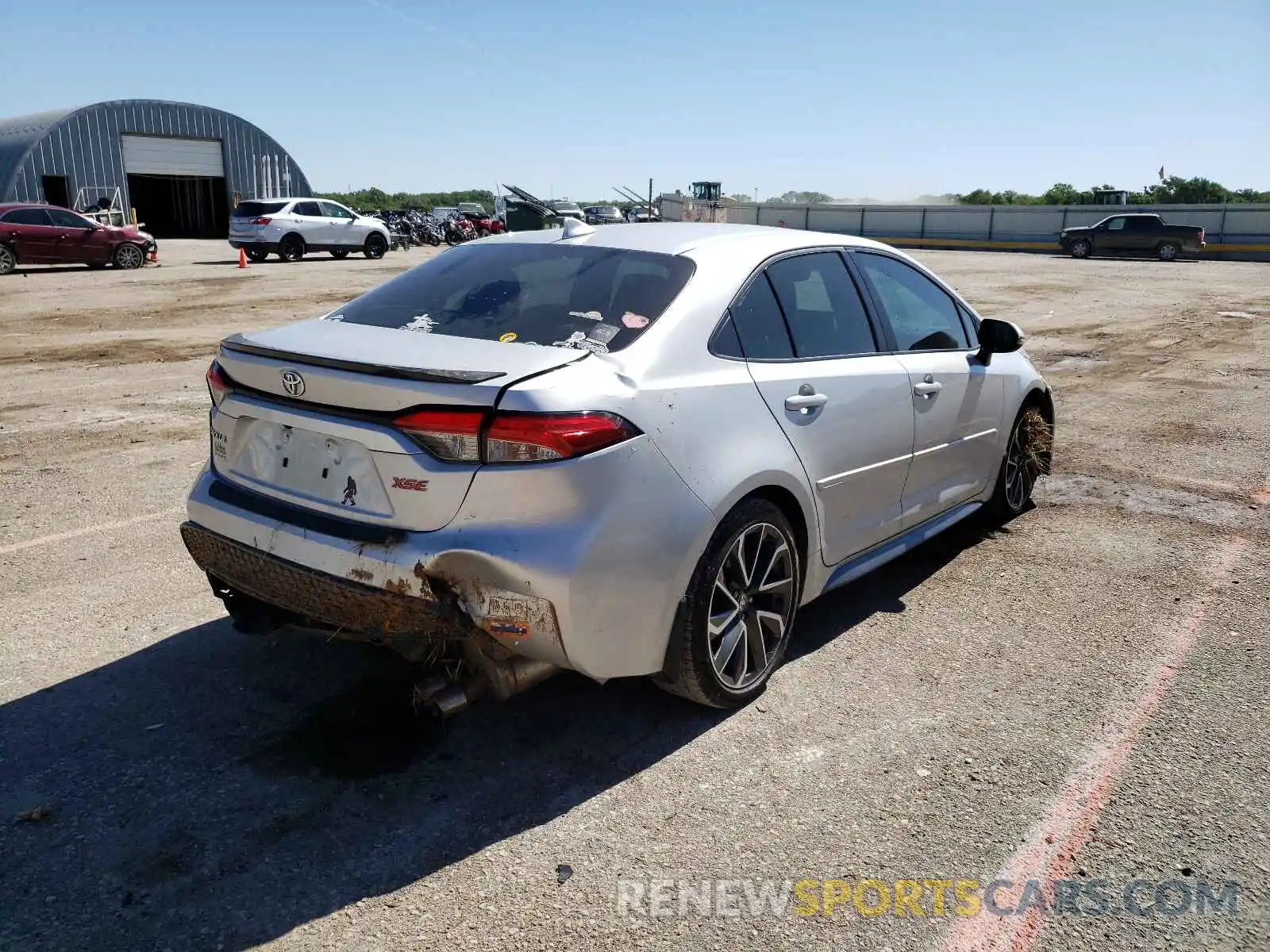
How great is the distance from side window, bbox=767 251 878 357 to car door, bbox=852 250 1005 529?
0.64 ft

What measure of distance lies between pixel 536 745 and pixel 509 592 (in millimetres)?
723

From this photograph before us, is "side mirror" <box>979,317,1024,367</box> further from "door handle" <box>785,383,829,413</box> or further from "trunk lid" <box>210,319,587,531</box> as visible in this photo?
"trunk lid" <box>210,319,587,531</box>

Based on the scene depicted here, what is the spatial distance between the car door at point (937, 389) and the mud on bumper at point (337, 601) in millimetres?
2312

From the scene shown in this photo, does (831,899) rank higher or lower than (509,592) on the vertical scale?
lower

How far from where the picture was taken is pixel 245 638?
421 centimetres

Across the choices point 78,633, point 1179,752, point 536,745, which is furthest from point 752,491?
point 78,633

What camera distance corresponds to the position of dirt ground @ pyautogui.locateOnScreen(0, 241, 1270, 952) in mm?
2621

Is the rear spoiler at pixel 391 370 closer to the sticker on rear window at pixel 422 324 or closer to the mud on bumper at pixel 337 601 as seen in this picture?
the sticker on rear window at pixel 422 324

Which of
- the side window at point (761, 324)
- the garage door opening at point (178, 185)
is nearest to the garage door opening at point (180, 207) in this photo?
the garage door opening at point (178, 185)

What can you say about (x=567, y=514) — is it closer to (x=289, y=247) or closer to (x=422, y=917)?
(x=422, y=917)

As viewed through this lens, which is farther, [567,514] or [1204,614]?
[1204,614]

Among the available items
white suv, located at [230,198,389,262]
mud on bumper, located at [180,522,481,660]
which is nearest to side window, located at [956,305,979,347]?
mud on bumper, located at [180,522,481,660]

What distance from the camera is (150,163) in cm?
4653

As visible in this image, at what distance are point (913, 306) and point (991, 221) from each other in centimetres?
4664
